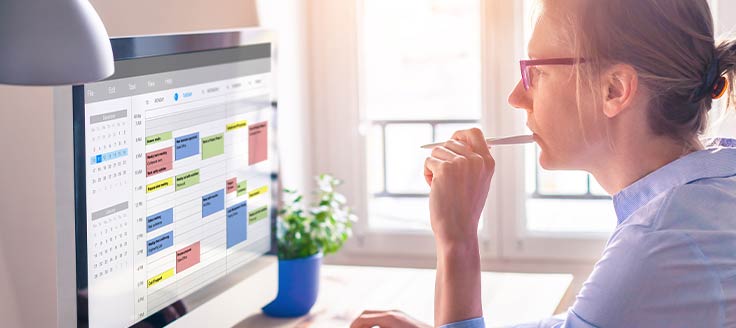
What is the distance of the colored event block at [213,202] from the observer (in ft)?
5.19

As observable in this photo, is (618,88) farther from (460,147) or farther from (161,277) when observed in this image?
(161,277)

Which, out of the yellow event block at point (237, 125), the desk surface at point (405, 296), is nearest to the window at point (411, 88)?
the desk surface at point (405, 296)

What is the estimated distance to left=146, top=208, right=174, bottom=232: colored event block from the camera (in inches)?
56.0

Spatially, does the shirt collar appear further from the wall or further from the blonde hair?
the wall

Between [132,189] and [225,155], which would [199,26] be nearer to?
[225,155]

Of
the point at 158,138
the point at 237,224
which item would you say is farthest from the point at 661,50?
the point at 237,224

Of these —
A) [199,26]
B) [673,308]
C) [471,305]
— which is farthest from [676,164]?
[199,26]

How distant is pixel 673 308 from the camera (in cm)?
116

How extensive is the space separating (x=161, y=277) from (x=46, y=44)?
24.9 inches

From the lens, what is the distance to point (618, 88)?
128 cm

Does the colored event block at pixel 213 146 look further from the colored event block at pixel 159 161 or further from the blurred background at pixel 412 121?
the blurred background at pixel 412 121

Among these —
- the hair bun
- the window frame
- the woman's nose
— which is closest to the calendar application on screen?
the woman's nose

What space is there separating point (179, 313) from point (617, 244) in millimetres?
681

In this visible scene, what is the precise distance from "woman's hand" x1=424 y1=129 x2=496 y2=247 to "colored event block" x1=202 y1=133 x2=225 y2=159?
0.36 m
